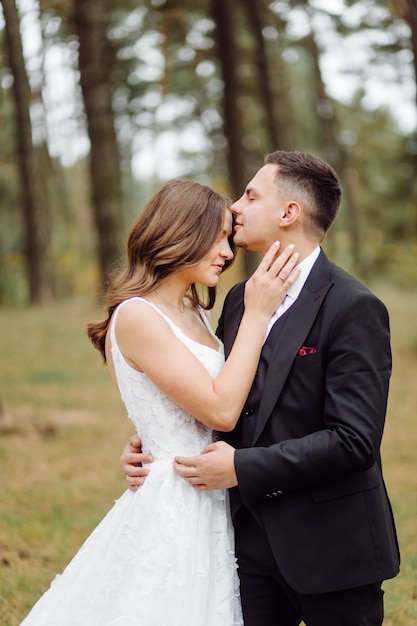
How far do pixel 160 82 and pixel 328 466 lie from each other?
73.2 feet

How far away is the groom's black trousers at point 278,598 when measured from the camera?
109 inches

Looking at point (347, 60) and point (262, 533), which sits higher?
point (347, 60)

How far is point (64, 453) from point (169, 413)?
526 centimetres

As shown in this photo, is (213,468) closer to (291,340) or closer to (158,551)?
(158,551)

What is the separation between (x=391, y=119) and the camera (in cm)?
3306

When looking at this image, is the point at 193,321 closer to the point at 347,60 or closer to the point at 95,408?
the point at 95,408

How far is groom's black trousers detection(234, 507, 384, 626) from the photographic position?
2.78 metres

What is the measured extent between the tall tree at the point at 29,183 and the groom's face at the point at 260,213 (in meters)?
14.2

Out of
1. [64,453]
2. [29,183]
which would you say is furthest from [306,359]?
[29,183]

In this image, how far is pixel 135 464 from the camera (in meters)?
3.21

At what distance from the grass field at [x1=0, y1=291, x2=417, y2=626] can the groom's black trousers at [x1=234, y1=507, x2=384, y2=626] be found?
1.58 meters

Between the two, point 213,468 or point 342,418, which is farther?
point 213,468

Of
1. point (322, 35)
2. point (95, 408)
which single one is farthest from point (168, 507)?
point (322, 35)

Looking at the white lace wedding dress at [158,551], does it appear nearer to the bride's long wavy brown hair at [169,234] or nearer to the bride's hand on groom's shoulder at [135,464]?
the bride's hand on groom's shoulder at [135,464]
